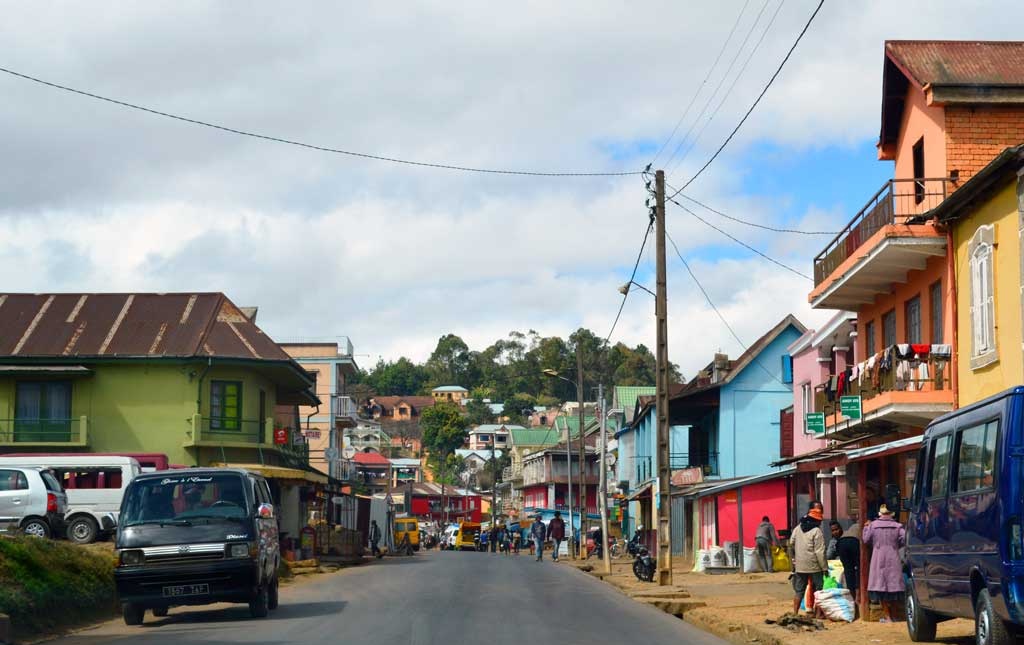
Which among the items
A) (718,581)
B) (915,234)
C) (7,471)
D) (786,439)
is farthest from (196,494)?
(786,439)

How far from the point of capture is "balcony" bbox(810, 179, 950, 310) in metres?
24.5

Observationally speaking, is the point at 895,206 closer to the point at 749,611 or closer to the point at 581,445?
the point at 749,611

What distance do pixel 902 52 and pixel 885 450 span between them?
9650 millimetres

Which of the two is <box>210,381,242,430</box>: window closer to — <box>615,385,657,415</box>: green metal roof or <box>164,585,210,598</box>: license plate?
<box>164,585,210,598</box>: license plate

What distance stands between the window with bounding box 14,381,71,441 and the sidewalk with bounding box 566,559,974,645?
68.9ft

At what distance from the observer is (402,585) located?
27391 mm

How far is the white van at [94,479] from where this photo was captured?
33.5 m

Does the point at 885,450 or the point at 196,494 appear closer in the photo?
the point at 196,494

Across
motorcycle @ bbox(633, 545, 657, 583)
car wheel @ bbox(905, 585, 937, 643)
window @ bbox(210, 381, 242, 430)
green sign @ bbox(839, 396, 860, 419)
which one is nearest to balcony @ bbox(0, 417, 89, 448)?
window @ bbox(210, 381, 242, 430)

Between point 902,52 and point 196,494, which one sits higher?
point 902,52

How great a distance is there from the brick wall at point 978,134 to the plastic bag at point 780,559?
12728 mm

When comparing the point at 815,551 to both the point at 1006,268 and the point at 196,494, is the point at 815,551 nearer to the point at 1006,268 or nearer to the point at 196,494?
the point at 1006,268

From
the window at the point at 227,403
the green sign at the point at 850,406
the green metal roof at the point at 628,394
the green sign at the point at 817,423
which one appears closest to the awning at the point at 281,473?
the window at the point at 227,403

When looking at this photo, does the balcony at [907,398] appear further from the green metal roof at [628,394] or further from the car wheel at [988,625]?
the green metal roof at [628,394]
